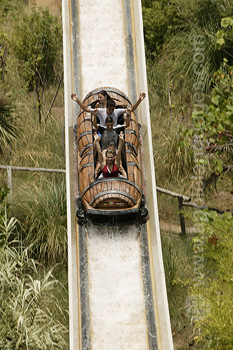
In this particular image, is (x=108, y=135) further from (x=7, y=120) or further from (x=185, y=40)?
(x=185, y=40)

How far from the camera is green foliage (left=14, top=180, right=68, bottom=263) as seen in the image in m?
11.3

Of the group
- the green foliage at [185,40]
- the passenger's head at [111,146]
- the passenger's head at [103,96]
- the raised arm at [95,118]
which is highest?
the green foliage at [185,40]

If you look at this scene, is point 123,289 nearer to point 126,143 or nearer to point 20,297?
point 20,297

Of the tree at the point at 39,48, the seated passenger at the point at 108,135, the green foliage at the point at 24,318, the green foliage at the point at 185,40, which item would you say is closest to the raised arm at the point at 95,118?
the seated passenger at the point at 108,135

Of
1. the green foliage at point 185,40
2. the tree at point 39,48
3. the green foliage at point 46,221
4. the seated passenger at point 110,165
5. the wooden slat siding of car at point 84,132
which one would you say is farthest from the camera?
the tree at point 39,48

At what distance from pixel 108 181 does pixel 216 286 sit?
1963 millimetres

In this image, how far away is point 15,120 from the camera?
46.2 feet

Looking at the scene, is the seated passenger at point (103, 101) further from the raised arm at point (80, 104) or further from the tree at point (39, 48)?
the tree at point (39, 48)

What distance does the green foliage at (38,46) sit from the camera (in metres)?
16.6

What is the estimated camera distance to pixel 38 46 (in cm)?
1661

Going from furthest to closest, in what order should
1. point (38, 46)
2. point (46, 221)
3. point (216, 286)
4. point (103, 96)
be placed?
Result: point (38, 46) < point (46, 221) < point (103, 96) < point (216, 286)

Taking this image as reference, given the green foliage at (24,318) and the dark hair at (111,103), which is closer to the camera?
the green foliage at (24,318)

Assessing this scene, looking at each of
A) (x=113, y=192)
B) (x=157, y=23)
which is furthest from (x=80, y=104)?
(x=157, y=23)

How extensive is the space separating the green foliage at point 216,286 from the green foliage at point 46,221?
225 centimetres
